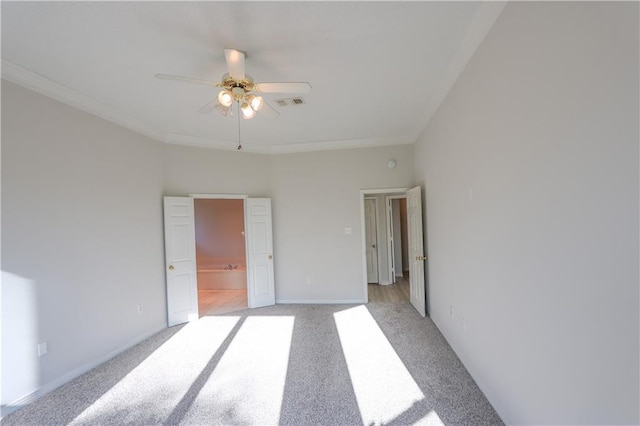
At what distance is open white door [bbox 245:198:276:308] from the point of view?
15.3 feet

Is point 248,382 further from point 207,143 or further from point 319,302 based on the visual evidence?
point 207,143

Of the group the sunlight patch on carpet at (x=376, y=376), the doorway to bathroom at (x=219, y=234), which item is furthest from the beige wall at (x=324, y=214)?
the doorway to bathroom at (x=219, y=234)

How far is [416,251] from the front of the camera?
4.20 m

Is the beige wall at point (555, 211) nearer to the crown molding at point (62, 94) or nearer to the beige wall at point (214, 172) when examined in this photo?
the beige wall at point (214, 172)

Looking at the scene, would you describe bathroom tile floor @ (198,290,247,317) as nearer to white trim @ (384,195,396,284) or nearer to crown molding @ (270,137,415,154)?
crown molding @ (270,137,415,154)

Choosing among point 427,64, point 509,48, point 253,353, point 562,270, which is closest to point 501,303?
point 562,270

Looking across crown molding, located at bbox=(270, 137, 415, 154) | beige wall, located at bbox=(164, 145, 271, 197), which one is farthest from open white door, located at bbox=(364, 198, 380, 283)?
beige wall, located at bbox=(164, 145, 271, 197)

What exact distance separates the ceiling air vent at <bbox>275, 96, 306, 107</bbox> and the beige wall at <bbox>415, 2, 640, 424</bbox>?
5.29 ft

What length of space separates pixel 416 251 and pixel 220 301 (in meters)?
3.68

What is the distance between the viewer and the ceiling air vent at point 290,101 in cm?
303

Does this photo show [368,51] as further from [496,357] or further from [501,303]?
[496,357]

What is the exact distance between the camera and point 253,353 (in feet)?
9.99

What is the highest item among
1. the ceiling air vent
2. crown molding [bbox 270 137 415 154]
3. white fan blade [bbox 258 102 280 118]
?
the ceiling air vent

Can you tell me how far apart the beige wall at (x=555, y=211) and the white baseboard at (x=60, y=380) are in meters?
3.78
